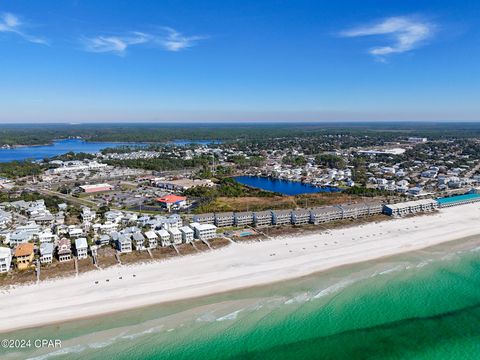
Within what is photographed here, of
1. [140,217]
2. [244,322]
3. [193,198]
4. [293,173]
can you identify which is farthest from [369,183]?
[244,322]

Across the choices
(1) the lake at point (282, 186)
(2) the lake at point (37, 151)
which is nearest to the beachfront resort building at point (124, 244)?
(1) the lake at point (282, 186)

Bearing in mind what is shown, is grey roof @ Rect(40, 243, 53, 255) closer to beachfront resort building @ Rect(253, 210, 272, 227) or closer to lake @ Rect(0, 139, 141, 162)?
beachfront resort building @ Rect(253, 210, 272, 227)

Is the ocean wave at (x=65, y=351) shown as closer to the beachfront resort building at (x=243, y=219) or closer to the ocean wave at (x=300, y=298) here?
the ocean wave at (x=300, y=298)

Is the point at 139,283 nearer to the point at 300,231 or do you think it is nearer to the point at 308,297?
the point at 308,297

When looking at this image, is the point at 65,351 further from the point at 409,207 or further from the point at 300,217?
the point at 409,207

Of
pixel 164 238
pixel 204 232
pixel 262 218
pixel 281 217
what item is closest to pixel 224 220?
pixel 262 218

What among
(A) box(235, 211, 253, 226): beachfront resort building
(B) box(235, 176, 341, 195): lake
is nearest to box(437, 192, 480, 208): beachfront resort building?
(B) box(235, 176, 341, 195): lake
